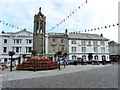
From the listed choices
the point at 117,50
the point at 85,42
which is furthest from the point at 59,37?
the point at 117,50

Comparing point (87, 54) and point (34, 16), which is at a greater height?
point (34, 16)

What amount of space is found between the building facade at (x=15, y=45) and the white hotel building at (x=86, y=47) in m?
14.1

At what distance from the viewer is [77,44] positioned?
135ft

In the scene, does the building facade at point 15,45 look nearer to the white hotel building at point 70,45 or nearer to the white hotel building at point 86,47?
the white hotel building at point 70,45

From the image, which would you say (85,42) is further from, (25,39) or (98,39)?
(25,39)

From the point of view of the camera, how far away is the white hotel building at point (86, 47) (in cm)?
4031

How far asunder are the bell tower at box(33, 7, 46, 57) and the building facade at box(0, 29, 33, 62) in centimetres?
1860

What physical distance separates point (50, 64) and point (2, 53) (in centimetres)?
2389

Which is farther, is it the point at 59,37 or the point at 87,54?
the point at 87,54

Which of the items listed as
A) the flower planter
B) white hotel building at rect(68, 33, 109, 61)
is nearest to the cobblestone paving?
the flower planter

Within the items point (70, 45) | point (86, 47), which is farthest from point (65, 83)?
point (86, 47)

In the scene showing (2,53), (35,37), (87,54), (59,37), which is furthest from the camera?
(87,54)

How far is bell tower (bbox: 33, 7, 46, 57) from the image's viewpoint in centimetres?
1844

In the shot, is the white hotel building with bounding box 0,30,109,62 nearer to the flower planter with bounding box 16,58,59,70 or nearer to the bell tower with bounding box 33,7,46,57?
the bell tower with bounding box 33,7,46,57
